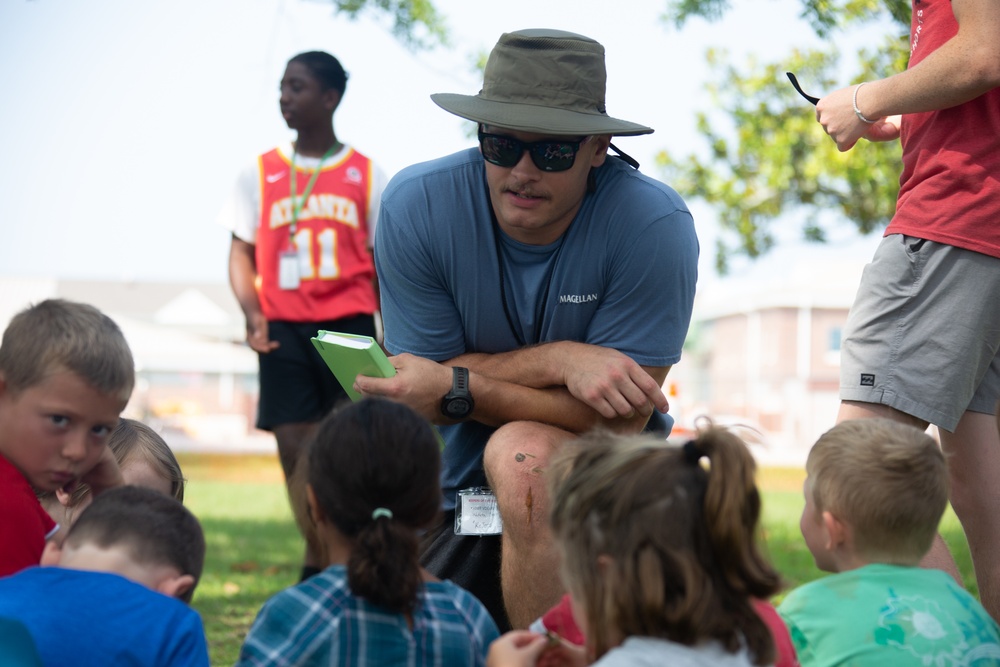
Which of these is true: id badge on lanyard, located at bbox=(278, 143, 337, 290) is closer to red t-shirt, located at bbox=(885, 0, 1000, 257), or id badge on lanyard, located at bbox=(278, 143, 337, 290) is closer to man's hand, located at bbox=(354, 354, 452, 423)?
man's hand, located at bbox=(354, 354, 452, 423)

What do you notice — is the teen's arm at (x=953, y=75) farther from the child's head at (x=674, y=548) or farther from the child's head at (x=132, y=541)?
the child's head at (x=132, y=541)

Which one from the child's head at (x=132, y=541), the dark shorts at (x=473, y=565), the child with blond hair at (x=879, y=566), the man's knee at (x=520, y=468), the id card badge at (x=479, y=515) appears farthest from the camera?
the dark shorts at (x=473, y=565)

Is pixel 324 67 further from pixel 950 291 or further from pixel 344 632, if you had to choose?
pixel 344 632

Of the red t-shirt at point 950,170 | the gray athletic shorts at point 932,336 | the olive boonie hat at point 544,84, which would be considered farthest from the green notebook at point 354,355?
the red t-shirt at point 950,170

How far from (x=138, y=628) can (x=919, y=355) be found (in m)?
2.14

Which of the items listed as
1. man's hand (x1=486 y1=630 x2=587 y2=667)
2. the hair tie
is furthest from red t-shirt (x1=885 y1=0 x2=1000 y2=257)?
man's hand (x1=486 y1=630 x2=587 y2=667)

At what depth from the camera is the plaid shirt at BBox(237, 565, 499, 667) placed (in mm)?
1937

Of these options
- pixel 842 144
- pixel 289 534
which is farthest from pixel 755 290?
pixel 842 144

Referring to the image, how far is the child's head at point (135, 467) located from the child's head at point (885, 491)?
1779mm

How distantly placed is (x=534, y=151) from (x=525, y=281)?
1.49 ft

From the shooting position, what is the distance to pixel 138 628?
1965 millimetres

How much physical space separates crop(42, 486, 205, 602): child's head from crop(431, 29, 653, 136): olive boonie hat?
154cm

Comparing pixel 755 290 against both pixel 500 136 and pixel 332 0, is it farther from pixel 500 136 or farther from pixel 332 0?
pixel 500 136

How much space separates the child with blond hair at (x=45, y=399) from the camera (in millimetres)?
2287
